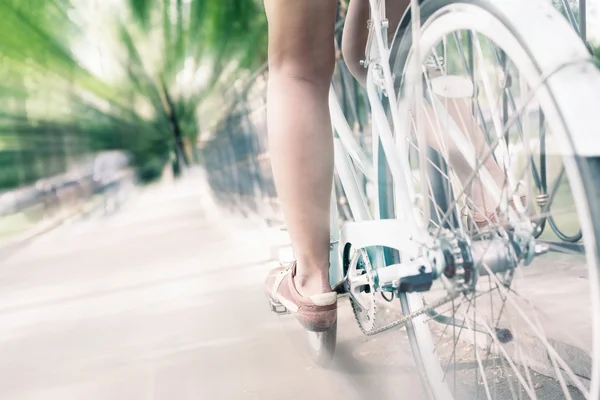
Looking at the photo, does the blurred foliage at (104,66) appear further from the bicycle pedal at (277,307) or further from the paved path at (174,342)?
the bicycle pedal at (277,307)

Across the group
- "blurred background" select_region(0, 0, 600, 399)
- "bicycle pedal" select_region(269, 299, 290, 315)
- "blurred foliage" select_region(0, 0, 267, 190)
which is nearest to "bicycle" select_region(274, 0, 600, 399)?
"bicycle pedal" select_region(269, 299, 290, 315)

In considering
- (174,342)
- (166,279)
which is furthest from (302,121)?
(166,279)

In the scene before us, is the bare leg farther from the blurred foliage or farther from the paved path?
the blurred foliage

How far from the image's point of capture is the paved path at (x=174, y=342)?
150cm

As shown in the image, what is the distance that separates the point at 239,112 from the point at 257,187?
80cm

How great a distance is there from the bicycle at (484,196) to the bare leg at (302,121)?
0.10 meters

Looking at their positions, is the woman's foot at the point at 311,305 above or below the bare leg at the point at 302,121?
below

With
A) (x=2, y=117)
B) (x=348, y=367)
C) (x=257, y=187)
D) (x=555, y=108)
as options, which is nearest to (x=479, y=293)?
(x=555, y=108)

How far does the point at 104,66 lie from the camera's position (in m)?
25.1

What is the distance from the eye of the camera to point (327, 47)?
111cm

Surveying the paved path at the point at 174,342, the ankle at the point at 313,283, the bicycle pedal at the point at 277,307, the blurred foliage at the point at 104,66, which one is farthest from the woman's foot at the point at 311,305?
the blurred foliage at the point at 104,66

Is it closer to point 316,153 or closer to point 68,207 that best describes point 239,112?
point 316,153

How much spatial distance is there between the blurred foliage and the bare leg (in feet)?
15.9

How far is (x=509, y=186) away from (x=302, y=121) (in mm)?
433
